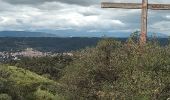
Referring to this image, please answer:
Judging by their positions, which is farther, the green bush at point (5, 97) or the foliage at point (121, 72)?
the green bush at point (5, 97)

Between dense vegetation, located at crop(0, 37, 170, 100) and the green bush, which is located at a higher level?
dense vegetation, located at crop(0, 37, 170, 100)

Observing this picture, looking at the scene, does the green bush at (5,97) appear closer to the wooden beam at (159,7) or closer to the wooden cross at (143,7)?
the wooden cross at (143,7)

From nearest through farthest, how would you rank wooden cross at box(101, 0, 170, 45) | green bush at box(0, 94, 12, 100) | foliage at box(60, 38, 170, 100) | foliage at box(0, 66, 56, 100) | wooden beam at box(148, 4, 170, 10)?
foliage at box(60, 38, 170, 100), wooden beam at box(148, 4, 170, 10), wooden cross at box(101, 0, 170, 45), green bush at box(0, 94, 12, 100), foliage at box(0, 66, 56, 100)

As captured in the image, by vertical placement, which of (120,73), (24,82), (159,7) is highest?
(159,7)

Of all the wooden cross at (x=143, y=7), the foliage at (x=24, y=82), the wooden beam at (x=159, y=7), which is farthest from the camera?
the foliage at (x=24, y=82)

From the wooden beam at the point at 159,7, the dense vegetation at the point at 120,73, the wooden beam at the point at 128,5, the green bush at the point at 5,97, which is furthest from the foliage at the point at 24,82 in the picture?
the wooden beam at the point at 159,7

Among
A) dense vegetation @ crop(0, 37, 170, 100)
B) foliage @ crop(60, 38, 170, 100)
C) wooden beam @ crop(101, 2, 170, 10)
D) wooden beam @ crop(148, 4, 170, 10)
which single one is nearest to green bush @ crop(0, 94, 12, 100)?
dense vegetation @ crop(0, 37, 170, 100)

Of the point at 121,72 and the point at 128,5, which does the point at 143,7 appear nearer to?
the point at 128,5

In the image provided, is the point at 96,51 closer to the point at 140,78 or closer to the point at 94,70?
the point at 94,70

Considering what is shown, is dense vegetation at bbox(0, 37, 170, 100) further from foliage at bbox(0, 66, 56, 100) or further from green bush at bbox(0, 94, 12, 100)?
foliage at bbox(0, 66, 56, 100)

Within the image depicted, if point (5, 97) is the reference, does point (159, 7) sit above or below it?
above

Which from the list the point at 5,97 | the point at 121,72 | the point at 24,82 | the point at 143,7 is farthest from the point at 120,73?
the point at 24,82

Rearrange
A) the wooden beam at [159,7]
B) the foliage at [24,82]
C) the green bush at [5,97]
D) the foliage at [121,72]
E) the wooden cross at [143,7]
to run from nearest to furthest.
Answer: the foliage at [121,72]
the wooden beam at [159,7]
the wooden cross at [143,7]
the green bush at [5,97]
the foliage at [24,82]

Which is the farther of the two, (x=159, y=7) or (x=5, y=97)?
(x=5, y=97)
